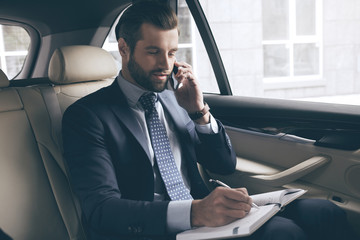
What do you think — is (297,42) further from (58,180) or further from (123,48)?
(58,180)

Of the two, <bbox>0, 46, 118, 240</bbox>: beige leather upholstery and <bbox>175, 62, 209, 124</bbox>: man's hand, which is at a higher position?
<bbox>175, 62, 209, 124</bbox>: man's hand

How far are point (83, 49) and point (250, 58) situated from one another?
4.36m

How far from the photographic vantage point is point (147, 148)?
1377 mm

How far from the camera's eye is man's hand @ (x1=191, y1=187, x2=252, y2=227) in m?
1.08

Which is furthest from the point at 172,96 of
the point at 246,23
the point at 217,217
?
the point at 246,23

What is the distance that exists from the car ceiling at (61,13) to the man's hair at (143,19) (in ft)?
2.87

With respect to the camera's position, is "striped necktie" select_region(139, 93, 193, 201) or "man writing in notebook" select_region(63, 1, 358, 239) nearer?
"man writing in notebook" select_region(63, 1, 358, 239)

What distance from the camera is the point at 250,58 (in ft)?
19.1

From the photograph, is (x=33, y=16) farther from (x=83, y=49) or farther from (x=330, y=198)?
(x=330, y=198)

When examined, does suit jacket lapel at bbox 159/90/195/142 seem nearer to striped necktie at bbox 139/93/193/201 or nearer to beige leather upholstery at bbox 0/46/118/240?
striped necktie at bbox 139/93/193/201

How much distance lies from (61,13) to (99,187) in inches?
55.3

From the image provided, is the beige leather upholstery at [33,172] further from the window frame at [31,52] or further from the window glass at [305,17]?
the window glass at [305,17]

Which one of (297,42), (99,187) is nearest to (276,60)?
(297,42)

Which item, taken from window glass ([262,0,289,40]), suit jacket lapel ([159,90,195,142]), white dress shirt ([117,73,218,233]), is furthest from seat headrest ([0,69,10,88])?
window glass ([262,0,289,40])
